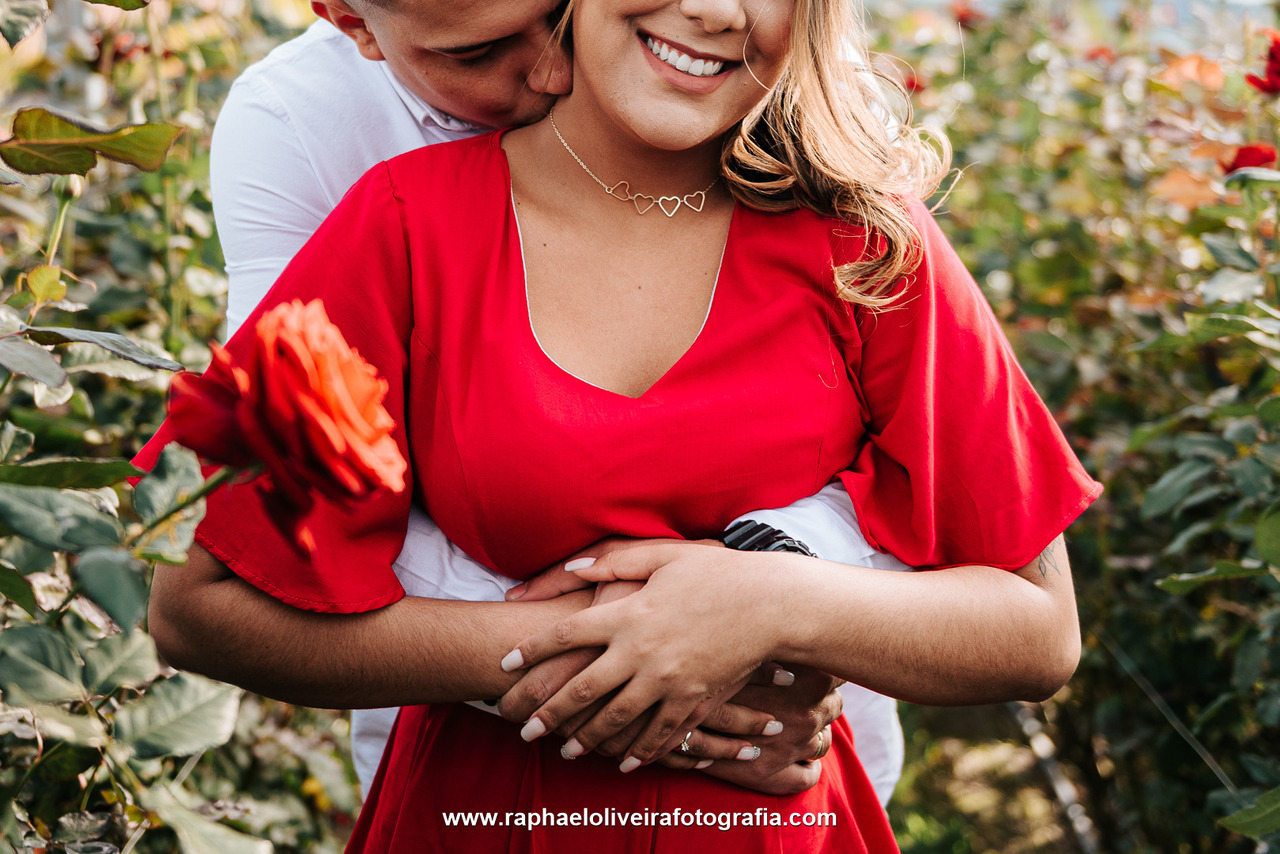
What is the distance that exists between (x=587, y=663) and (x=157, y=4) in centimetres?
203

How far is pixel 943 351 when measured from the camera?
1.32 m

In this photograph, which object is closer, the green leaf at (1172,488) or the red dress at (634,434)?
the red dress at (634,434)

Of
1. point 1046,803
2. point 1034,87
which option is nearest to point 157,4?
A: point 1034,87

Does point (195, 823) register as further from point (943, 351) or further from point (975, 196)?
point (975, 196)

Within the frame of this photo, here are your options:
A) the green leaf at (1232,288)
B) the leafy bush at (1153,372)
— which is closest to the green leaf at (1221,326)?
the leafy bush at (1153,372)

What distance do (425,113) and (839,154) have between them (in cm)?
66

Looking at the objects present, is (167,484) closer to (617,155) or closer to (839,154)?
(617,155)

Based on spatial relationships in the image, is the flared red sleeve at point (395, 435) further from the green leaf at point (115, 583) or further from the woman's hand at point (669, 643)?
the green leaf at point (115, 583)

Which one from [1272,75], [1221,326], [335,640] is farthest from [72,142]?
[1272,75]

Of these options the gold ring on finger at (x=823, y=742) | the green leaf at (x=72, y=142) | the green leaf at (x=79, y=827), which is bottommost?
the gold ring on finger at (x=823, y=742)

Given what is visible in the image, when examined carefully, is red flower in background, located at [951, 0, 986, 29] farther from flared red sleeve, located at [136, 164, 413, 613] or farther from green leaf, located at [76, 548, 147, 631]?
green leaf, located at [76, 548, 147, 631]

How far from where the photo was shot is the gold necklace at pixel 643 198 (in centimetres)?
140

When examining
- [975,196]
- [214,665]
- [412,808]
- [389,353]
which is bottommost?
[975,196]

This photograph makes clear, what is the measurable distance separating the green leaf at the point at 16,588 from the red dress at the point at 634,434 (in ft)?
1.14
